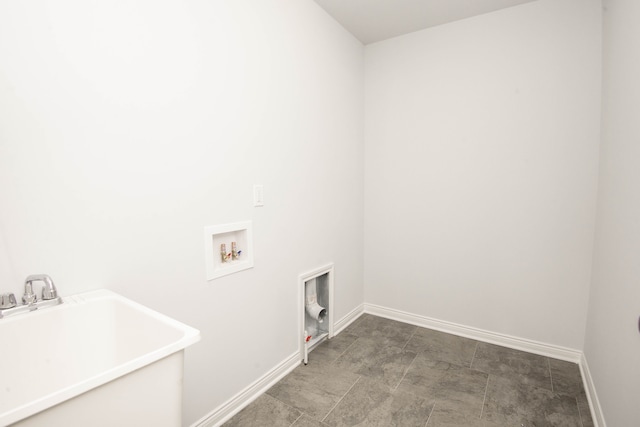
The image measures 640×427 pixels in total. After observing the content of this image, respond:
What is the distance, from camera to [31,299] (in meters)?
0.95

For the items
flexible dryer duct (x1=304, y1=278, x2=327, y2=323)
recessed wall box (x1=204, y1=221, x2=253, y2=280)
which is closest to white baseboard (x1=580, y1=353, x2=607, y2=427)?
flexible dryer duct (x1=304, y1=278, x2=327, y2=323)

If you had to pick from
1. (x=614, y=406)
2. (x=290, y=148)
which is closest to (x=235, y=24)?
(x=290, y=148)

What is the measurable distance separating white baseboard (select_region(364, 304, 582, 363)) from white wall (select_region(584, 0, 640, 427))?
31 centimetres

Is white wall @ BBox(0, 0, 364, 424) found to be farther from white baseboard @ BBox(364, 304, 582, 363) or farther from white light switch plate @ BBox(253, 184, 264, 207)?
white baseboard @ BBox(364, 304, 582, 363)

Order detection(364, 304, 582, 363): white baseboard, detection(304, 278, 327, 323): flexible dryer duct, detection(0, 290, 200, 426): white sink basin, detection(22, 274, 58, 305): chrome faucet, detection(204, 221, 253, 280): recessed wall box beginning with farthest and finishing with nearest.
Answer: detection(304, 278, 327, 323): flexible dryer duct, detection(364, 304, 582, 363): white baseboard, detection(204, 221, 253, 280): recessed wall box, detection(22, 274, 58, 305): chrome faucet, detection(0, 290, 200, 426): white sink basin

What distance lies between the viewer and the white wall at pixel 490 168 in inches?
83.0

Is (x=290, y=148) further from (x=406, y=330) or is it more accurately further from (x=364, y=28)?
(x=406, y=330)

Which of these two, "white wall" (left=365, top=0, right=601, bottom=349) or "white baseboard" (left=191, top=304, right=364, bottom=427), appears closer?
"white baseboard" (left=191, top=304, right=364, bottom=427)

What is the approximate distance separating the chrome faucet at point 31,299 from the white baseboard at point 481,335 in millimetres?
2546

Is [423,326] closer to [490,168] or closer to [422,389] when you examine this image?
[422,389]

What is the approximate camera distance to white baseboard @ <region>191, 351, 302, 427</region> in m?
1.60

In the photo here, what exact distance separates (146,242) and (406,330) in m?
2.22

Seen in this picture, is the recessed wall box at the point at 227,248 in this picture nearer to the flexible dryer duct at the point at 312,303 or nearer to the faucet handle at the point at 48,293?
the faucet handle at the point at 48,293

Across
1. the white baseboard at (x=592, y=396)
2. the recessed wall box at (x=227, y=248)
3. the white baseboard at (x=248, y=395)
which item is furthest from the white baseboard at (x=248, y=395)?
the white baseboard at (x=592, y=396)
